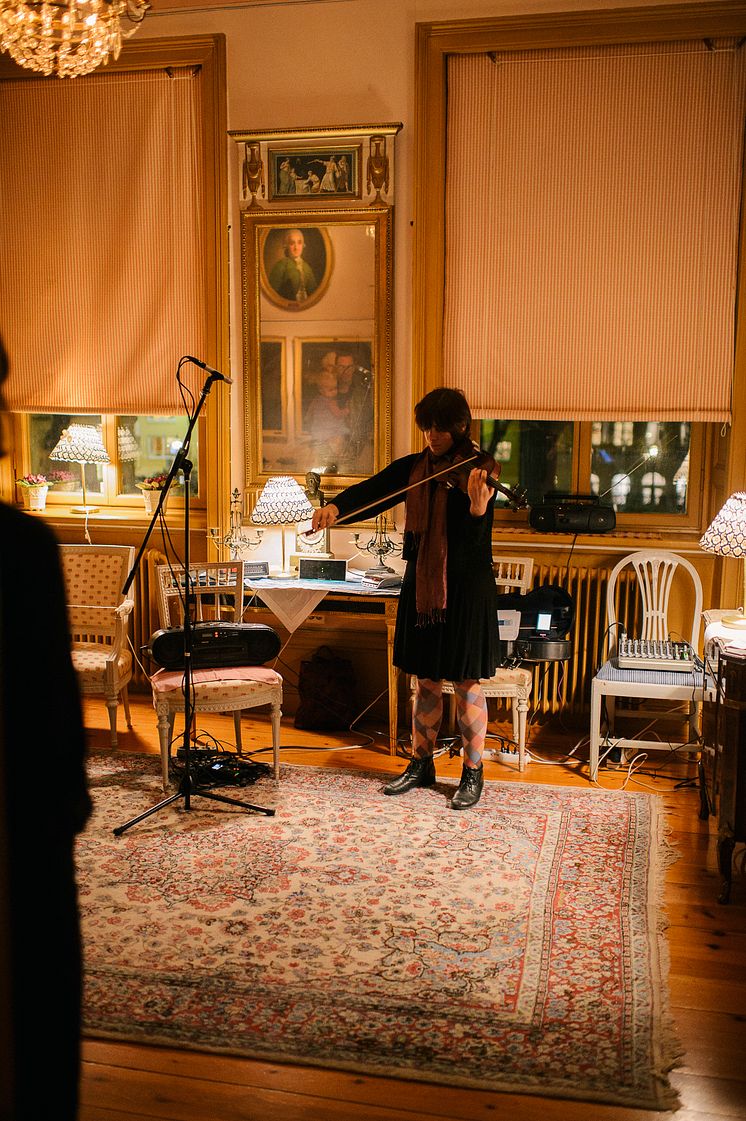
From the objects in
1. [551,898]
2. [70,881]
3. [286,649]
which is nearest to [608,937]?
[551,898]

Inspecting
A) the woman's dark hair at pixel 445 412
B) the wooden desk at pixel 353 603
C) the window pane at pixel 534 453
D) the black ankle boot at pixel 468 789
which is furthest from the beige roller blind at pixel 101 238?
the black ankle boot at pixel 468 789

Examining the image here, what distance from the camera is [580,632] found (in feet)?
16.5

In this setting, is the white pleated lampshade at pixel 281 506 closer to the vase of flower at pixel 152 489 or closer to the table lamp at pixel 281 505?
the table lamp at pixel 281 505

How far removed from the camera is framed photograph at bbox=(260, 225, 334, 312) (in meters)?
5.12

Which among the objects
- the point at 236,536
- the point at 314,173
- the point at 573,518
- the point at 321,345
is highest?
the point at 314,173

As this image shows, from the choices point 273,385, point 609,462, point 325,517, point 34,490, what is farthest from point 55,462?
point 609,462

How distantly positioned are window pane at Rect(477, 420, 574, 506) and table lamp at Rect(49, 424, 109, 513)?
1955 millimetres

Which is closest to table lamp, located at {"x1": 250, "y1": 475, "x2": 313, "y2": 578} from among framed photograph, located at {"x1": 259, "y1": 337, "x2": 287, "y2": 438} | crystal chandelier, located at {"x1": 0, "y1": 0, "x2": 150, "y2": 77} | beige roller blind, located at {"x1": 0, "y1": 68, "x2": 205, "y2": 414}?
framed photograph, located at {"x1": 259, "y1": 337, "x2": 287, "y2": 438}

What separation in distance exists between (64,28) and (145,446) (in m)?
2.59

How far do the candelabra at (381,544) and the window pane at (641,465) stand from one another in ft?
3.42

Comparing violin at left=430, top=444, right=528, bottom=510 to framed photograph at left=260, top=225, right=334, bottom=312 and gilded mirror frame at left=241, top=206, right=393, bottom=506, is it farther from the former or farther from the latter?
framed photograph at left=260, top=225, right=334, bottom=312

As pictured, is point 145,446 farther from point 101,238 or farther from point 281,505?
point 281,505

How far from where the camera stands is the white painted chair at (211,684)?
4078 millimetres

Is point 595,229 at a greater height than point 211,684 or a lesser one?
greater
